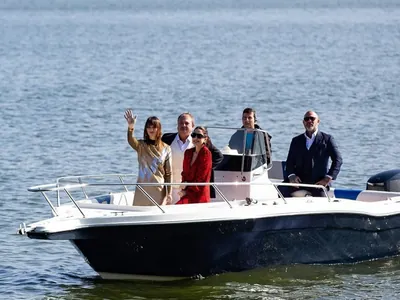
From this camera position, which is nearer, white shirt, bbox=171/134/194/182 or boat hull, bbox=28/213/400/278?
boat hull, bbox=28/213/400/278

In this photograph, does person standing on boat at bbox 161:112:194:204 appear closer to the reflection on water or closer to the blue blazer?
the reflection on water

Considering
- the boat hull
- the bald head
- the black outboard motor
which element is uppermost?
the bald head

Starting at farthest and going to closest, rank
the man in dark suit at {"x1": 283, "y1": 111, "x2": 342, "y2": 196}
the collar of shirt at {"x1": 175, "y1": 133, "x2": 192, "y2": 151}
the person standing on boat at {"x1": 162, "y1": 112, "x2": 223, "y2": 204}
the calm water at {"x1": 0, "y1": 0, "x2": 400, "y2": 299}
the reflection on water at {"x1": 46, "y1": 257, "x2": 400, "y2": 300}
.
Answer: the man in dark suit at {"x1": 283, "y1": 111, "x2": 342, "y2": 196} < the calm water at {"x1": 0, "y1": 0, "x2": 400, "y2": 299} < the collar of shirt at {"x1": 175, "y1": 133, "x2": 192, "y2": 151} < the person standing on boat at {"x1": 162, "y1": 112, "x2": 223, "y2": 204} < the reflection on water at {"x1": 46, "y1": 257, "x2": 400, "y2": 300}

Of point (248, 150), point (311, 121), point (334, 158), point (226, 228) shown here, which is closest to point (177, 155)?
point (248, 150)

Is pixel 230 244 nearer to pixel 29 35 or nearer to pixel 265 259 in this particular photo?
pixel 265 259

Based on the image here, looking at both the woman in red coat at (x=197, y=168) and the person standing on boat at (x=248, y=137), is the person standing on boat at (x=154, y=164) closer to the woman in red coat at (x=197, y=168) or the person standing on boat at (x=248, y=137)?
the woman in red coat at (x=197, y=168)

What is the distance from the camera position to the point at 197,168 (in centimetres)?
1196

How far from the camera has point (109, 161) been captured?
20.2 metres

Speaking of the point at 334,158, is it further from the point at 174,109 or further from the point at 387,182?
the point at 174,109

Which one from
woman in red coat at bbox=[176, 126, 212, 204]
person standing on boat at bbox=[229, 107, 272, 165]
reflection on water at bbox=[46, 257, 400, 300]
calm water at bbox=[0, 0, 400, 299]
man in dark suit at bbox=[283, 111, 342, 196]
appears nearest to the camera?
woman in red coat at bbox=[176, 126, 212, 204]

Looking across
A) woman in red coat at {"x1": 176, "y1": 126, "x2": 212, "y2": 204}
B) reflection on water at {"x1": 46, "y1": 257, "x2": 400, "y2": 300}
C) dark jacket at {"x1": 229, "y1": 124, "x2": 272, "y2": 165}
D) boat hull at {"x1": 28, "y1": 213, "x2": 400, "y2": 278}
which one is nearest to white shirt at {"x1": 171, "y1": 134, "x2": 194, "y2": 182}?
woman in red coat at {"x1": 176, "y1": 126, "x2": 212, "y2": 204}

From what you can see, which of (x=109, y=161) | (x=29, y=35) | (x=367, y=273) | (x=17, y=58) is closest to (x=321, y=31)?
(x=29, y=35)

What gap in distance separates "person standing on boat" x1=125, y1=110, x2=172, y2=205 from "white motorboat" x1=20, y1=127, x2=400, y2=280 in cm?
14

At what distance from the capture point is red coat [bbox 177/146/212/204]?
39.1 ft
